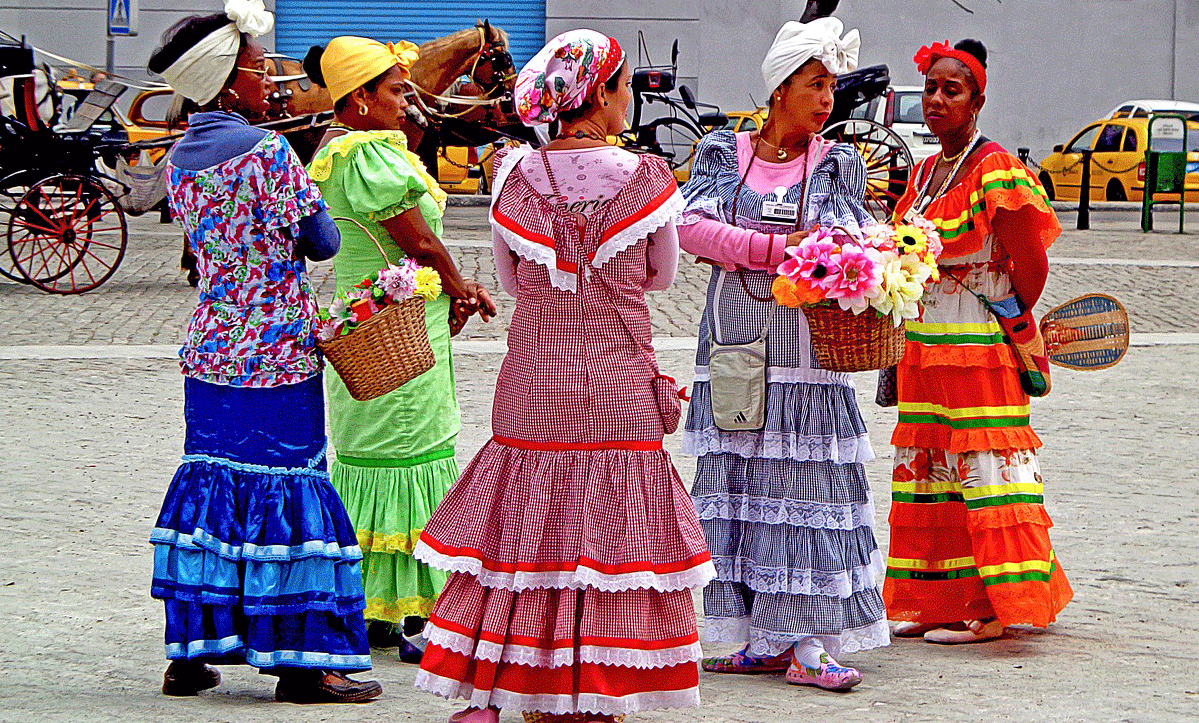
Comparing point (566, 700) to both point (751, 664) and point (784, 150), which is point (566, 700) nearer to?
point (751, 664)

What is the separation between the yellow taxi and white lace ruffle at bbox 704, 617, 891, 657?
21.8 meters

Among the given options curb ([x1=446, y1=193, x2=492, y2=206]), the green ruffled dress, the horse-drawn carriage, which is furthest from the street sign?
the green ruffled dress

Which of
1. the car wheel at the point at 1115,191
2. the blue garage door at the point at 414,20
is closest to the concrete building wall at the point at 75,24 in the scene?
the blue garage door at the point at 414,20

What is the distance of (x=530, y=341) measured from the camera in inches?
157

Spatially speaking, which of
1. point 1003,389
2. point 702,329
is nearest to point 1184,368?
point 1003,389

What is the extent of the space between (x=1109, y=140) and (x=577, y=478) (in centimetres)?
2364

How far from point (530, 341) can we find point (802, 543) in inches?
43.0

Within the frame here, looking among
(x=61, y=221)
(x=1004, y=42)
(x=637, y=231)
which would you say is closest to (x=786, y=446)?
(x=637, y=231)

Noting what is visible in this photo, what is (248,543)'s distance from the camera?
13.6 ft

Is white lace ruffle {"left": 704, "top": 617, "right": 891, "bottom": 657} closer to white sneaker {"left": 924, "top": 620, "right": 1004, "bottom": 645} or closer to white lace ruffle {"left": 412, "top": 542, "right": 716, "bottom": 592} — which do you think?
white sneaker {"left": 924, "top": 620, "right": 1004, "bottom": 645}

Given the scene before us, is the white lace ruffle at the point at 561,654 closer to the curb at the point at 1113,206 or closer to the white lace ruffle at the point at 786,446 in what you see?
the white lace ruffle at the point at 786,446

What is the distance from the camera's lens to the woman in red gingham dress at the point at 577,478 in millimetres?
3809

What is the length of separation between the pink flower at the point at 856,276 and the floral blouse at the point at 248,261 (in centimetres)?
138

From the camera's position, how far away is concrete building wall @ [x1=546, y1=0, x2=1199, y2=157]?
93.5 ft
